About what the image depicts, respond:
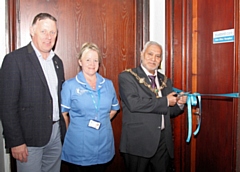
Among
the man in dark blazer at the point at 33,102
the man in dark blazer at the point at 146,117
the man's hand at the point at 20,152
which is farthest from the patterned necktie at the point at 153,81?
the man's hand at the point at 20,152

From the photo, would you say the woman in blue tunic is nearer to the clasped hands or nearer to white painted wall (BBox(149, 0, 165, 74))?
the clasped hands

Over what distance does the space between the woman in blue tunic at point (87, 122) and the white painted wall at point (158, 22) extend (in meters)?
0.78

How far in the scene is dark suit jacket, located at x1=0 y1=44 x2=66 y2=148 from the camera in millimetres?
1659

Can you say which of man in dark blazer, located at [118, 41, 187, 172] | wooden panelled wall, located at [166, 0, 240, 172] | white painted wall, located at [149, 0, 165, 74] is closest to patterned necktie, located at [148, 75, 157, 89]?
man in dark blazer, located at [118, 41, 187, 172]

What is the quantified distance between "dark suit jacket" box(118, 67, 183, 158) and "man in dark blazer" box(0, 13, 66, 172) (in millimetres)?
536

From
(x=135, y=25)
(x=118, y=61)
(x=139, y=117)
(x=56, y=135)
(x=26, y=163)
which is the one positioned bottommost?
(x=26, y=163)

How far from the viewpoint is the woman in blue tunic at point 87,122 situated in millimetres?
1906

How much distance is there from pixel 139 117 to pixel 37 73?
32.6 inches

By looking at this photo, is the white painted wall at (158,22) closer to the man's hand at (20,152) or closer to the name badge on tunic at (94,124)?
the name badge on tunic at (94,124)

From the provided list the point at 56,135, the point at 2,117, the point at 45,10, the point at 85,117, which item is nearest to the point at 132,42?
the point at 45,10

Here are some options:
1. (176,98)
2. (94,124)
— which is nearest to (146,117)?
(176,98)

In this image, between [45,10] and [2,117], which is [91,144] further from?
[45,10]

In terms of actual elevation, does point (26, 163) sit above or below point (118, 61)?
below

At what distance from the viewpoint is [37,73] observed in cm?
177
